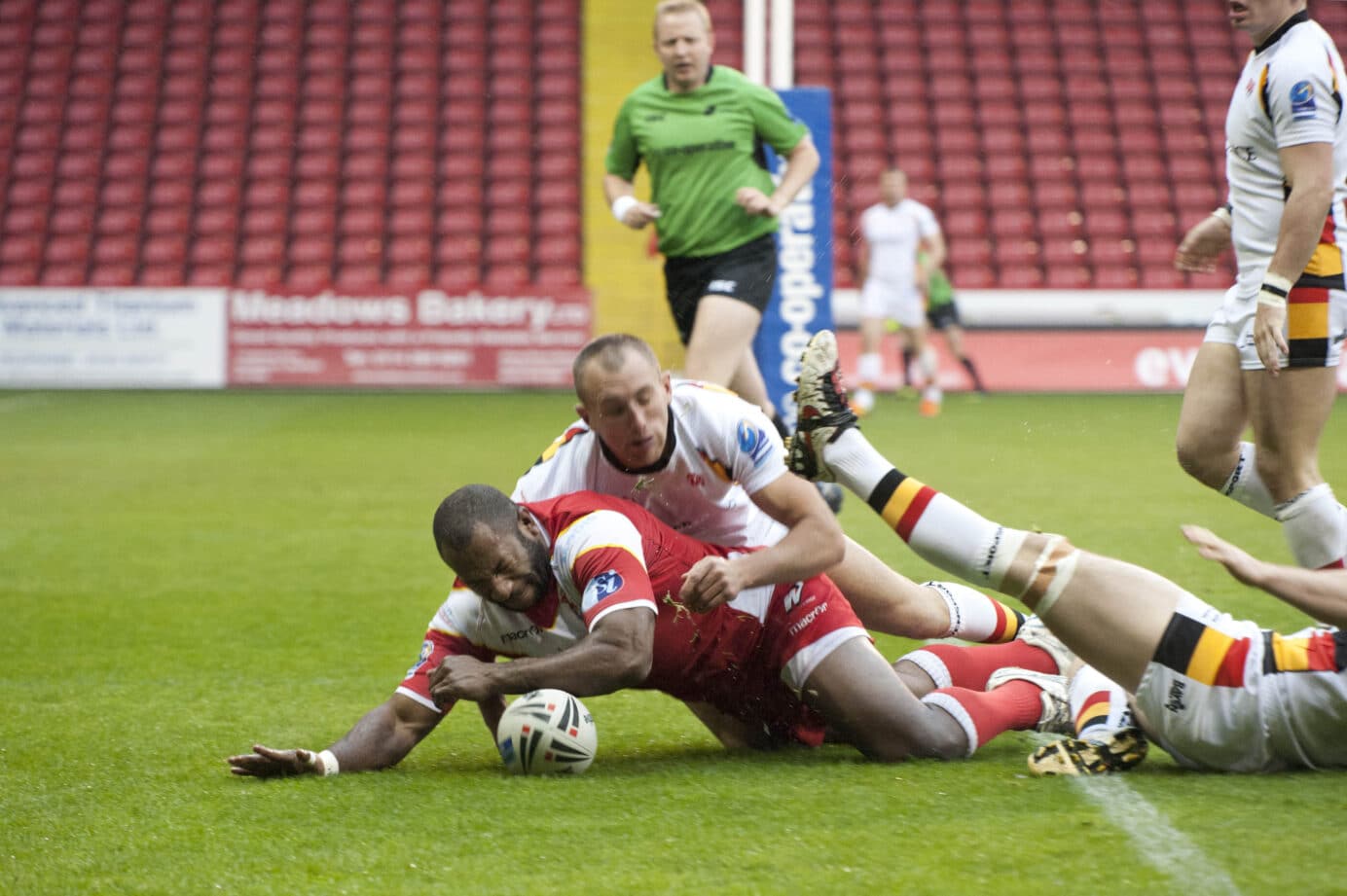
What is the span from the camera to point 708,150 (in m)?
6.41

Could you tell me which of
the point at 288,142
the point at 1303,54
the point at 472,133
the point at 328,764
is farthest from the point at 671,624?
the point at 288,142

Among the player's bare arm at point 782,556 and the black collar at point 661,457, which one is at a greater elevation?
the black collar at point 661,457

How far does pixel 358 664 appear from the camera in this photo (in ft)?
15.0

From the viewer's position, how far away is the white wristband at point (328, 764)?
3332 millimetres

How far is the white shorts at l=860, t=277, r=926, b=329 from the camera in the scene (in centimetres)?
1391

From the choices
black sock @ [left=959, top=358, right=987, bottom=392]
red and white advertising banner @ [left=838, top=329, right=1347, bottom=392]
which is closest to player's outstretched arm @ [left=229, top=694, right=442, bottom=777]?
red and white advertising banner @ [left=838, top=329, right=1347, bottom=392]

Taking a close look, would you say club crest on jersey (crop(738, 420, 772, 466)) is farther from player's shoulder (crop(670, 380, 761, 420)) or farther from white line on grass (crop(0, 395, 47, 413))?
white line on grass (crop(0, 395, 47, 413))

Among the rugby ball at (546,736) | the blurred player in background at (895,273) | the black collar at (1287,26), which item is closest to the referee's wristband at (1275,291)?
the black collar at (1287,26)

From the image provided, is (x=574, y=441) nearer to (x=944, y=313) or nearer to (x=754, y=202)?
(x=754, y=202)

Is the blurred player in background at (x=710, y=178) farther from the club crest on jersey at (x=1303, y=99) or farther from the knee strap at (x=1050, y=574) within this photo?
the knee strap at (x=1050, y=574)

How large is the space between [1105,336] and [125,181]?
12086mm

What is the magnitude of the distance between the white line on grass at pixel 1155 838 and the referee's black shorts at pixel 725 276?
351 cm

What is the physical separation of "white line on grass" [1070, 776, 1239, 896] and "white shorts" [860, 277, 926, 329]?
36.0ft

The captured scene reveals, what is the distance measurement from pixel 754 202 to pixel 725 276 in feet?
1.40
